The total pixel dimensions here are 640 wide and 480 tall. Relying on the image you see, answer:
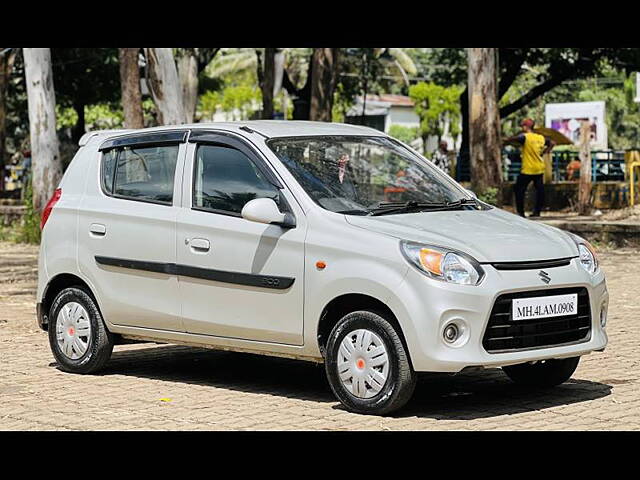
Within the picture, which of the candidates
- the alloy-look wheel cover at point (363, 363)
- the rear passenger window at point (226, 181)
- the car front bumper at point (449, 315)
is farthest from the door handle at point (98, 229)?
the car front bumper at point (449, 315)

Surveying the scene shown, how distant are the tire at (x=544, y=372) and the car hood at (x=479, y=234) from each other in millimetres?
914

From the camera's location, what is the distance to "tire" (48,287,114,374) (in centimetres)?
948

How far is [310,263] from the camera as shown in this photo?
317 inches

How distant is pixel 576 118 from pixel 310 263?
58.0 meters

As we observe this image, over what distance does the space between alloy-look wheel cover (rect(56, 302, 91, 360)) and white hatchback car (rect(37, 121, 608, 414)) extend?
0.01 m

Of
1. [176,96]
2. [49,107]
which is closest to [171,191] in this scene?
[176,96]

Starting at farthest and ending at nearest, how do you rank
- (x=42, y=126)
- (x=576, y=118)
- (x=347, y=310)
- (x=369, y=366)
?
(x=576, y=118), (x=42, y=126), (x=347, y=310), (x=369, y=366)

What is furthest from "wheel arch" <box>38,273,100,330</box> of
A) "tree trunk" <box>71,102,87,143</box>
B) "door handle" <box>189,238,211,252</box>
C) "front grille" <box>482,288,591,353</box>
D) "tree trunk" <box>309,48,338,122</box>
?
"tree trunk" <box>71,102,87,143</box>

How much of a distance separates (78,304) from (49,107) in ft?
50.2

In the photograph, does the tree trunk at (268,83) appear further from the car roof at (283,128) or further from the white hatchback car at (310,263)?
the car roof at (283,128)

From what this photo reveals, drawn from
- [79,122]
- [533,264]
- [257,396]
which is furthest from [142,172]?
[79,122]

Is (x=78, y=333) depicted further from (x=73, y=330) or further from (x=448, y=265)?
(x=448, y=265)

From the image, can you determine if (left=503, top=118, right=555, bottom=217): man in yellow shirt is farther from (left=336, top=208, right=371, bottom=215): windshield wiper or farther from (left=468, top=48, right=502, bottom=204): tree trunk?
(left=336, top=208, right=371, bottom=215): windshield wiper
